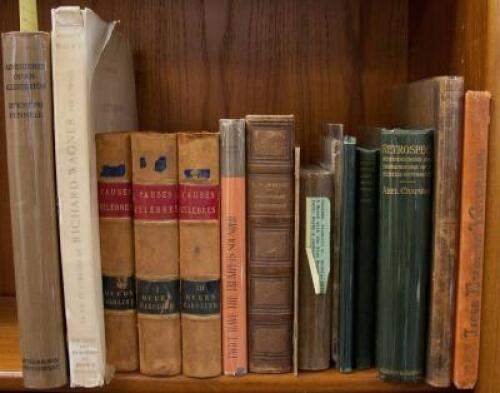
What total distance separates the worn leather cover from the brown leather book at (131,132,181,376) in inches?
0.4

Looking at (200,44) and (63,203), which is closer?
(63,203)

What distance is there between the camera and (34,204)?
63 centimetres

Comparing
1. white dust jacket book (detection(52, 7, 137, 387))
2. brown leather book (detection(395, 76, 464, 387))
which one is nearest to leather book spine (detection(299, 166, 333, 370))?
brown leather book (detection(395, 76, 464, 387))

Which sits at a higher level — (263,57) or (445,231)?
(263,57)

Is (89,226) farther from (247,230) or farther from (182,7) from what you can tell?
(182,7)

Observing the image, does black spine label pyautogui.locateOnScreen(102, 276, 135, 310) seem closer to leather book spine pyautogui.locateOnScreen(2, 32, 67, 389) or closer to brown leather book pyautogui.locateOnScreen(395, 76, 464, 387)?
leather book spine pyautogui.locateOnScreen(2, 32, 67, 389)

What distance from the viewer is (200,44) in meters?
0.90

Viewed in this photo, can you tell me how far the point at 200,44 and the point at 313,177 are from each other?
0.36m

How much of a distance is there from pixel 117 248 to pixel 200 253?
0.10m

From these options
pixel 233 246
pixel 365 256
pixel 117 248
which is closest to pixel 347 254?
pixel 365 256

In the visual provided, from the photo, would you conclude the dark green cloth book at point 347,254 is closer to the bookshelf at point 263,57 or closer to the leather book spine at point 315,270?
the leather book spine at point 315,270

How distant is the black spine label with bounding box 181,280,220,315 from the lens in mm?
668

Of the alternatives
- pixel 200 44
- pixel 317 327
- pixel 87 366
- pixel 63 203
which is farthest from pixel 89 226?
pixel 200 44

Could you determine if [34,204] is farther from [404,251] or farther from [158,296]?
[404,251]
